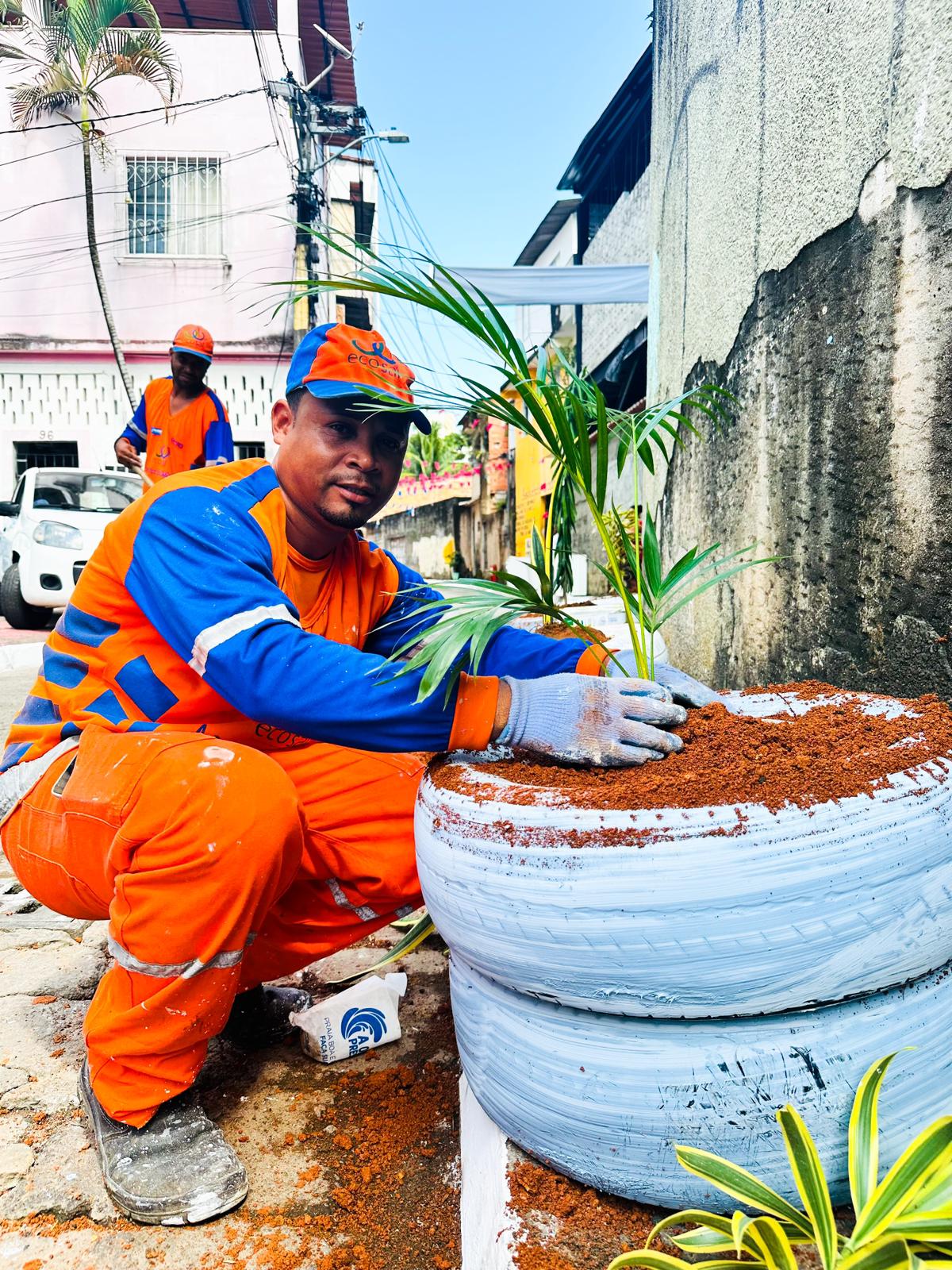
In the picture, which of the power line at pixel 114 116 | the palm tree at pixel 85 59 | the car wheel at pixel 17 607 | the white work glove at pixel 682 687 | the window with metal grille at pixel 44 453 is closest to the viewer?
the white work glove at pixel 682 687

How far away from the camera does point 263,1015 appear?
1990mm

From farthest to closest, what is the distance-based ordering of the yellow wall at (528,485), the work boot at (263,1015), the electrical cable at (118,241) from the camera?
the yellow wall at (528,485)
the electrical cable at (118,241)
the work boot at (263,1015)

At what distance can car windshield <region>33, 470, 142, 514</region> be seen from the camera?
8.89 meters

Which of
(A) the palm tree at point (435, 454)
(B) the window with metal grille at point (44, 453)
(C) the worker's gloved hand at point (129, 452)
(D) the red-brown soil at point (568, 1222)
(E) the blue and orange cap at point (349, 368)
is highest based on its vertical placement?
(A) the palm tree at point (435, 454)

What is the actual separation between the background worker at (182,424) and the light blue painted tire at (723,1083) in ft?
13.7

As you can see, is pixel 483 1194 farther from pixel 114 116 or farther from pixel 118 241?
pixel 114 116

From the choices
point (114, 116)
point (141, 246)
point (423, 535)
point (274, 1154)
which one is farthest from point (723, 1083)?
point (423, 535)

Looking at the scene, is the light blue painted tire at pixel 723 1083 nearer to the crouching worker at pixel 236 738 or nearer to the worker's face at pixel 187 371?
the crouching worker at pixel 236 738

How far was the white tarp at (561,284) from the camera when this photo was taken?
900 cm

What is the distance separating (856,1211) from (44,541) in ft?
28.8

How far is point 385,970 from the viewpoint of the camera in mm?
2172

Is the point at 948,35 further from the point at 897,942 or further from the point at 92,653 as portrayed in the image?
the point at 92,653

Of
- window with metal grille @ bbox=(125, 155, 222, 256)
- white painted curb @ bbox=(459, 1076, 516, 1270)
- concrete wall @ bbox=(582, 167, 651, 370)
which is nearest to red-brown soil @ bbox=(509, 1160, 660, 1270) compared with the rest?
white painted curb @ bbox=(459, 1076, 516, 1270)

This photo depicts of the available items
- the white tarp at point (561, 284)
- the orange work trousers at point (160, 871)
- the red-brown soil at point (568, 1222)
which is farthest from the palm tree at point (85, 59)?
the red-brown soil at point (568, 1222)
